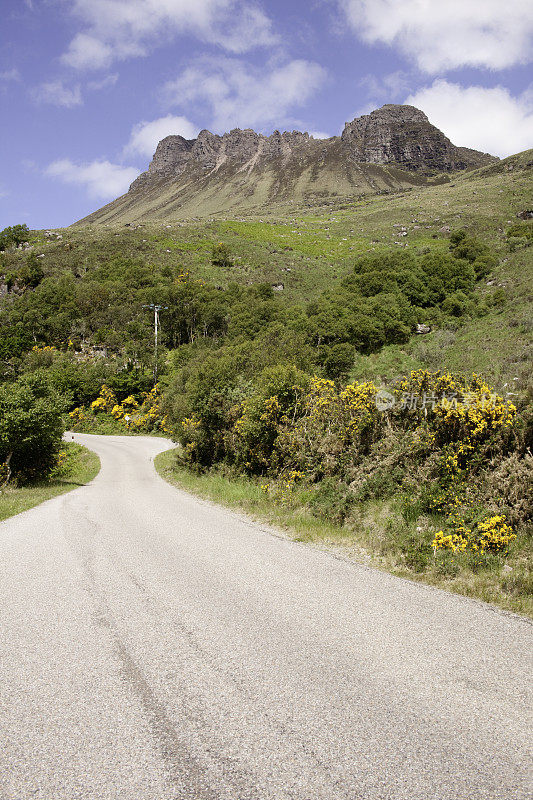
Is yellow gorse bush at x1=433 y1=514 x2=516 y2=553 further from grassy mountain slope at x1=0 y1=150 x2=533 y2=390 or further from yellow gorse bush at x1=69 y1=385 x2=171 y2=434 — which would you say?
yellow gorse bush at x1=69 y1=385 x2=171 y2=434

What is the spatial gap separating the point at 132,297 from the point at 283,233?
2003 inches

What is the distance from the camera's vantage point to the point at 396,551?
622 cm

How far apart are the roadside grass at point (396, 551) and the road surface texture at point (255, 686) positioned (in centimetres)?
33

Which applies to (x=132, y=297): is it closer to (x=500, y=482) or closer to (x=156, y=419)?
(x=156, y=419)

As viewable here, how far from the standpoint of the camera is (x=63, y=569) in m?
5.92

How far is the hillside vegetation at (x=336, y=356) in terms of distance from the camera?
6914mm

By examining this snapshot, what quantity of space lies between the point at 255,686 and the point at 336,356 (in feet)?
120

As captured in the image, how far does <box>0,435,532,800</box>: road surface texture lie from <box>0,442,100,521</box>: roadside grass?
644cm

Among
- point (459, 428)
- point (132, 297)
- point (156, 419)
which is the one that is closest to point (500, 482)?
point (459, 428)

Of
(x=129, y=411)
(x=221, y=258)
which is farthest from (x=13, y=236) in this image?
(x=129, y=411)
